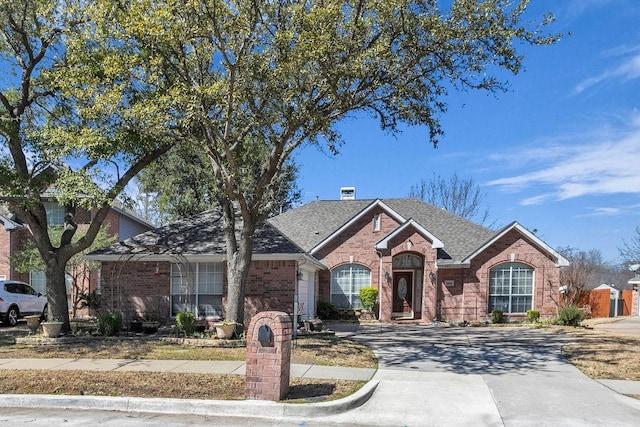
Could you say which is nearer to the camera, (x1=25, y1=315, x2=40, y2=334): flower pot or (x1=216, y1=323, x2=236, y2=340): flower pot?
(x1=216, y1=323, x2=236, y2=340): flower pot

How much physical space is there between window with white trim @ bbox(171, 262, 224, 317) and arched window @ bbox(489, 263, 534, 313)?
12.7 meters

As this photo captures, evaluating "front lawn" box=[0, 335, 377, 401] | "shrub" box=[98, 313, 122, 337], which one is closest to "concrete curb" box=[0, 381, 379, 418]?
"front lawn" box=[0, 335, 377, 401]

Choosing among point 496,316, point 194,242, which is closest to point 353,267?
point 496,316

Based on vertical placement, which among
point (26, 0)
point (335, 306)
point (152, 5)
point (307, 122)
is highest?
point (26, 0)

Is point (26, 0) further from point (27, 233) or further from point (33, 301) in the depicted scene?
point (27, 233)

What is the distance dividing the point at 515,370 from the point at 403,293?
14.9m

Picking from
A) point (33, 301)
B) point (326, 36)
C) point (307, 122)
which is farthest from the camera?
point (33, 301)

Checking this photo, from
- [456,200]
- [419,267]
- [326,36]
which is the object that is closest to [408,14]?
[326,36]

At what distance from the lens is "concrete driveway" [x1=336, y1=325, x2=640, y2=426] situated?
25.2ft

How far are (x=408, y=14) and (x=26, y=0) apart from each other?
10.2 metres

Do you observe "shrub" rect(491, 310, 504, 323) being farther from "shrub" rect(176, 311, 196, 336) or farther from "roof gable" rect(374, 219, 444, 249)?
"shrub" rect(176, 311, 196, 336)

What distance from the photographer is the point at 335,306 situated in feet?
80.6

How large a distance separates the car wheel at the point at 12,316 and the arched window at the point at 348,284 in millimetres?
13125

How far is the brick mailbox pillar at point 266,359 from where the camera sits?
25.4ft
